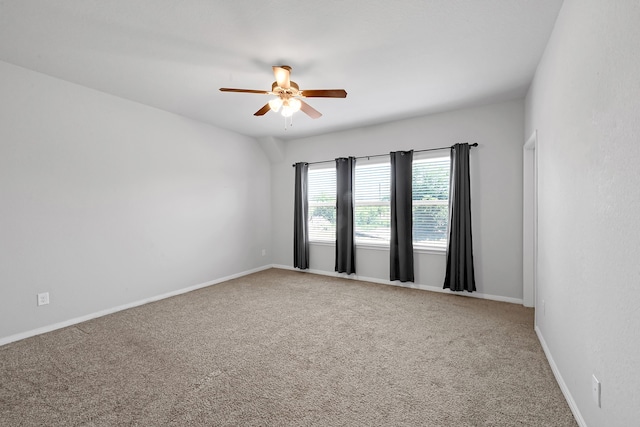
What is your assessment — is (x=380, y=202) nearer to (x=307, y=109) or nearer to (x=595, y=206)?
(x=307, y=109)

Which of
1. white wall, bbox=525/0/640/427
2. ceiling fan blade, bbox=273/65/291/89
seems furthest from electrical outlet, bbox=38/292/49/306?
white wall, bbox=525/0/640/427

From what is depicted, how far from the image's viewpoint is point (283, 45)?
2291 mm

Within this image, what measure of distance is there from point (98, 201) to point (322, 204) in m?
3.25

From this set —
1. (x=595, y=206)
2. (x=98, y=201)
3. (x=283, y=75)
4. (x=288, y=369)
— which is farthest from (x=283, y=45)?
(x=98, y=201)

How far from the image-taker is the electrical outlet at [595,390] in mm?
→ 1330

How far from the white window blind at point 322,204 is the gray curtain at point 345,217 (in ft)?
0.96

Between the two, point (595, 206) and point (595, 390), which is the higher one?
point (595, 206)

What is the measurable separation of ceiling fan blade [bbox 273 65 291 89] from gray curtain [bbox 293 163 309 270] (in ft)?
9.01

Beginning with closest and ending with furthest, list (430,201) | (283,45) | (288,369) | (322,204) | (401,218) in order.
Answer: (288,369) → (283,45) → (430,201) → (401,218) → (322,204)

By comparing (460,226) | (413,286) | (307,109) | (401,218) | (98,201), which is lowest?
(413,286)

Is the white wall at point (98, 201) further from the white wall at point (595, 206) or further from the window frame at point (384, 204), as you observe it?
the white wall at point (595, 206)

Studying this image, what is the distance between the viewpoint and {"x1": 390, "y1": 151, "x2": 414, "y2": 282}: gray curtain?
417cm

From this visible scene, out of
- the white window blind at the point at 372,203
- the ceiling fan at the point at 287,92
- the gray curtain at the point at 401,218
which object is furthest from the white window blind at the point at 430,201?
the ceiling fan at the point at 287,92

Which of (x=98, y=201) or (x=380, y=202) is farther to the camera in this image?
(x=380, y=202)
